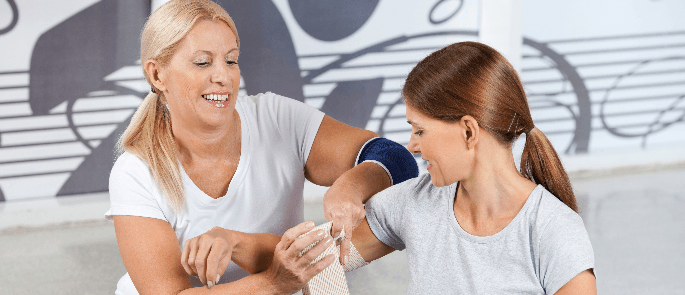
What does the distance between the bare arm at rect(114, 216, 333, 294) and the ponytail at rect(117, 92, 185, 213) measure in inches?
3.6

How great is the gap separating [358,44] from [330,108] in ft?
1.52

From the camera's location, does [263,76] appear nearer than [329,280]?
No

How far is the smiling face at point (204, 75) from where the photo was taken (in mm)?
1545

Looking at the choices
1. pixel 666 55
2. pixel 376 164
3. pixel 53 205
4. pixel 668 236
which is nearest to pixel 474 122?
pixel 376 164

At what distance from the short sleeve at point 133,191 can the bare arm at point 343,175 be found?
433 mm

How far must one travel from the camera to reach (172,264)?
4.88 ft

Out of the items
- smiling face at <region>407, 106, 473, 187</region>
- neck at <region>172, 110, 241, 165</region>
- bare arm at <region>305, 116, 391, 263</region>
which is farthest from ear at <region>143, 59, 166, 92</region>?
Answer: smiling face at <region>407, 106, 473, 187</region>

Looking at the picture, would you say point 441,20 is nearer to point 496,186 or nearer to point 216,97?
point 216,97

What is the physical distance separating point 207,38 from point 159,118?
29cm

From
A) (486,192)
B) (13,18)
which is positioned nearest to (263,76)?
(13,18)

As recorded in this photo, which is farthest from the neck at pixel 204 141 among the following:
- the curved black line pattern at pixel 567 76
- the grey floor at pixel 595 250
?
the curved black line pattern at pixel 567 76

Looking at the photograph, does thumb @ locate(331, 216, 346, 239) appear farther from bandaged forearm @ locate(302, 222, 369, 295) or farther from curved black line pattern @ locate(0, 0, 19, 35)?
curved black line pattern @ locate(0, 0, 19, 35)

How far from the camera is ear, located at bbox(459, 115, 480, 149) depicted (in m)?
1.26

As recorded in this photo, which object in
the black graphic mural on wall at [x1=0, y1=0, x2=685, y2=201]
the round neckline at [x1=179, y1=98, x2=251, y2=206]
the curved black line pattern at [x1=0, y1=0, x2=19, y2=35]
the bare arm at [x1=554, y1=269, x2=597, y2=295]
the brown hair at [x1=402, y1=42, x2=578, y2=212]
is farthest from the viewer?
the black graphic mural on wall at [x1=0, y1=0, x2=685, y2=201]
